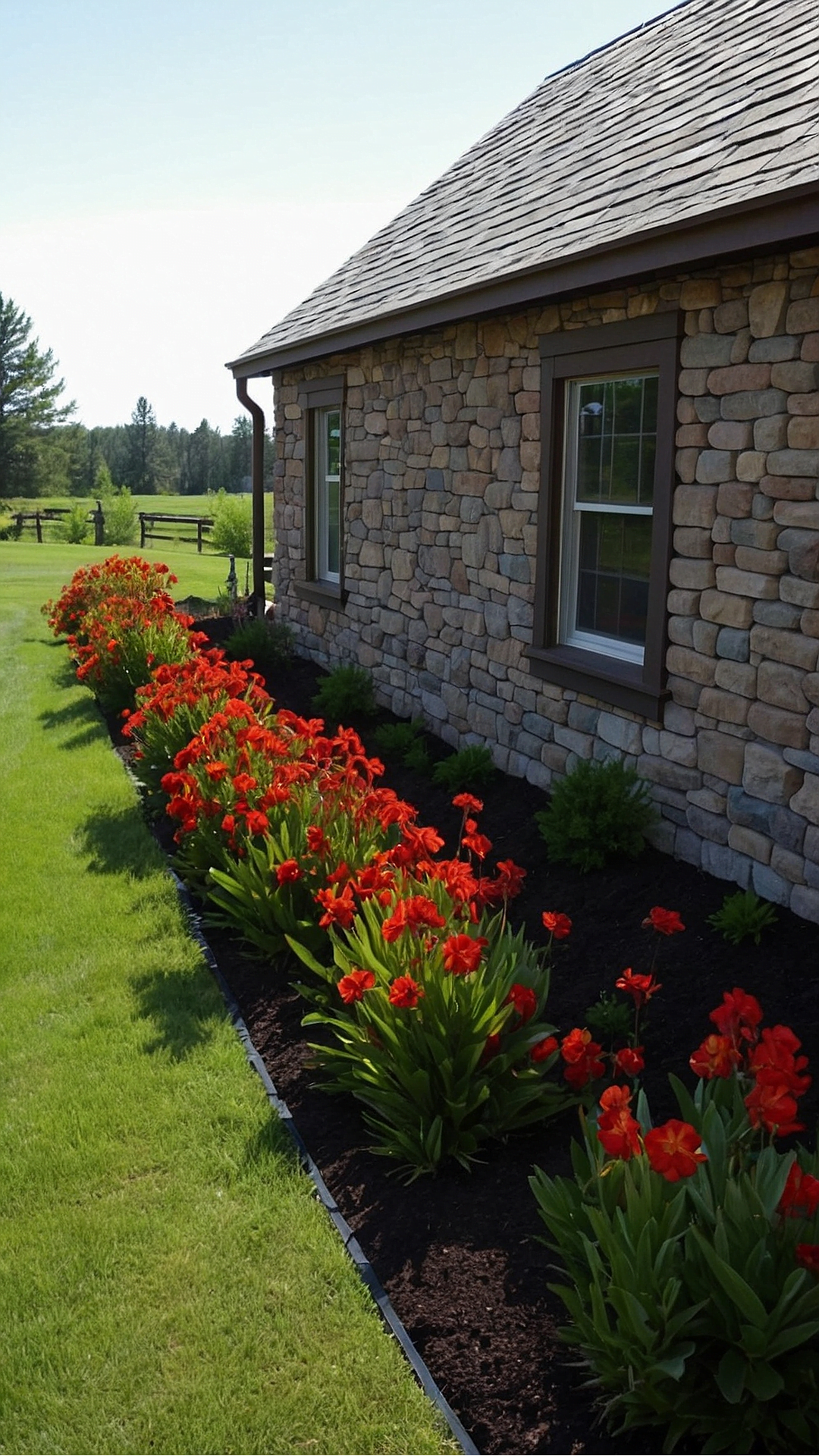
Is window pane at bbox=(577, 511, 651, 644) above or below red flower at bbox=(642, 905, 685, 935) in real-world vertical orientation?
above

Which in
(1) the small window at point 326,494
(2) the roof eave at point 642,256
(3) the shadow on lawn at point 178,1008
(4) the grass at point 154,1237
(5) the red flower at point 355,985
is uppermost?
(2) the roof eave at point 642,256

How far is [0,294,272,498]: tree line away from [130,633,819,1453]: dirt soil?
35.9 meters

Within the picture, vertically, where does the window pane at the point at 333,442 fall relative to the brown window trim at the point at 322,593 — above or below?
above

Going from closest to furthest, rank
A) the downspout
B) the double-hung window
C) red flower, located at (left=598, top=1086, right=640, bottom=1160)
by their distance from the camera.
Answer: red flower, located at (left=598, top=1086, right=640, bottom=1160) < the double-hung window < the downspout

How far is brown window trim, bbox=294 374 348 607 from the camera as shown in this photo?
992 cm

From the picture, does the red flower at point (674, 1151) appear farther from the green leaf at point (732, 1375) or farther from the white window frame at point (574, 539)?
the white window frame at point (574, 539)

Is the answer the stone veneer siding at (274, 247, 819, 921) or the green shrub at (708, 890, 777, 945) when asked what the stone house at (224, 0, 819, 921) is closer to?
the stone veneer siding at (274, 247, 819, 921)

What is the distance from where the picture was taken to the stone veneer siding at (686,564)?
478cm

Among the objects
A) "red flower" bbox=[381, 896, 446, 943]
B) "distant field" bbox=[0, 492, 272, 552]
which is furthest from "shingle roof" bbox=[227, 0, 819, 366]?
"distant field" bbox=[0, 492, 272, 552]

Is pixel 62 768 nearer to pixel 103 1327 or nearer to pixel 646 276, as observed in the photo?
pixel 646 276

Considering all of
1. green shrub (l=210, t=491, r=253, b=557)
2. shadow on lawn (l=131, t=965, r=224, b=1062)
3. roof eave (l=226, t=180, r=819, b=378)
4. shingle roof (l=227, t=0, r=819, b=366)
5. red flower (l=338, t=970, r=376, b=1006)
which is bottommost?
shadow on lawn (l=131, t=965, r=224, b=1062)

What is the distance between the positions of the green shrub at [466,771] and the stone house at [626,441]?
0.17 metres

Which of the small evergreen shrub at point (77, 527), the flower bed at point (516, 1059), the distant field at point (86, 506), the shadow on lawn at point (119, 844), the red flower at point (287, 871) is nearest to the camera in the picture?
the flower bed at point (516, 1059)

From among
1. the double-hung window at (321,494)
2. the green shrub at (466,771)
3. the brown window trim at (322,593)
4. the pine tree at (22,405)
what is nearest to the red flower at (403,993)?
the green shrub at (466,771)
